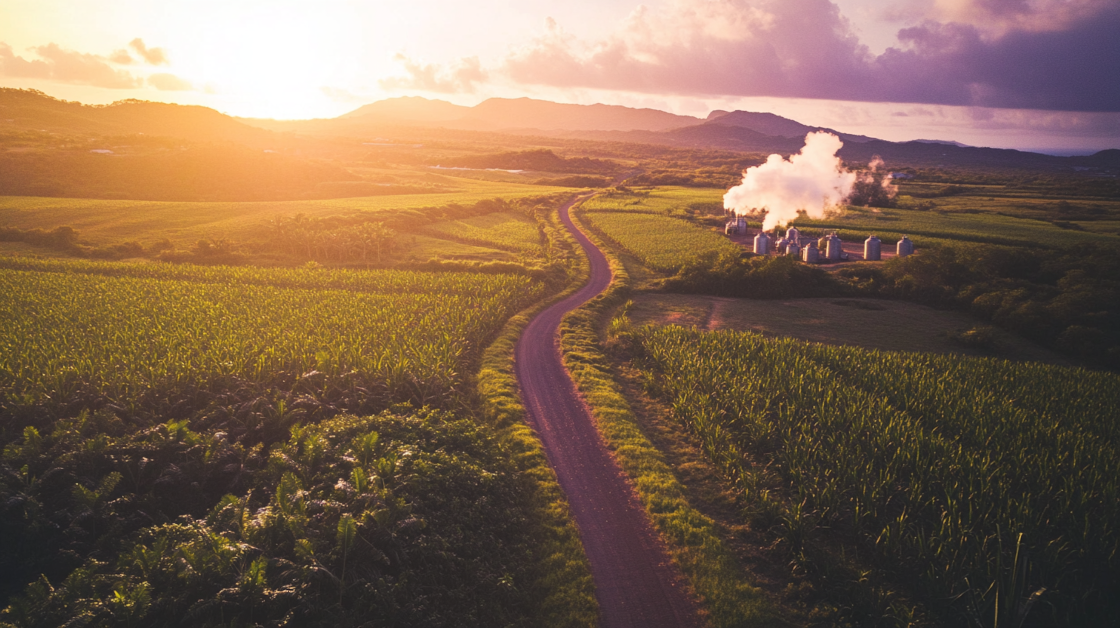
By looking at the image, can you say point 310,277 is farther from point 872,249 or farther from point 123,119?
point 123,119

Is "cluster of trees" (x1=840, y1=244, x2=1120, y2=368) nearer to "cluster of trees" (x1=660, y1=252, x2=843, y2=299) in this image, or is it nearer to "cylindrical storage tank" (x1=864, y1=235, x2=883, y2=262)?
"cluster of trees" (x1=660, y1=252, x2=843, y2=299)

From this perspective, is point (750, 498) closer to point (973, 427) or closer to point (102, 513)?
point (973, 427)

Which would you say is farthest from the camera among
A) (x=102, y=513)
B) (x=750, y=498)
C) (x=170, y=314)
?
(x=170, y=314)

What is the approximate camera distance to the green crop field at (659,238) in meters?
46.4

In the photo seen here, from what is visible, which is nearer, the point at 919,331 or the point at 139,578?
the point at 139,578

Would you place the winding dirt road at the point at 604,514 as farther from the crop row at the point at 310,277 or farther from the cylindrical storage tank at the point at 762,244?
the cylindrical storage tank at the point at 762,244

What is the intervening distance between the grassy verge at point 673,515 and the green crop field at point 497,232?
96.1 feet

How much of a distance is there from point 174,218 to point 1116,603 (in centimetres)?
7549

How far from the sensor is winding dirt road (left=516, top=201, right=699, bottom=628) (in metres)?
10.9

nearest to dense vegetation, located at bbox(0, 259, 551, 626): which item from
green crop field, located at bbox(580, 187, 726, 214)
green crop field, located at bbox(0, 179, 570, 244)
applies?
green crop field, located at bbox(0, 179, 570, 244)

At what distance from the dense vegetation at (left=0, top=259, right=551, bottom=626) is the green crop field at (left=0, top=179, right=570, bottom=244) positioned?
3056 centimetres

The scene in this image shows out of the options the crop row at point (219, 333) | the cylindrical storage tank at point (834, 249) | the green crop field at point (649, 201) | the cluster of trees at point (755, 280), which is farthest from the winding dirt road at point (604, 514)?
the green crop field at point (649, 201)

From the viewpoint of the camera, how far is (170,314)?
1009 inches

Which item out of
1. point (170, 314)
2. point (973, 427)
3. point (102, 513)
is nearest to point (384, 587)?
point (102, 513)
